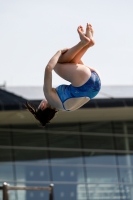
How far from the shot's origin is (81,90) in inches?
428

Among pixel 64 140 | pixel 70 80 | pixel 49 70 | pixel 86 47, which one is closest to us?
pixel 49 70

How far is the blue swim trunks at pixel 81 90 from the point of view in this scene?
35.7 ft

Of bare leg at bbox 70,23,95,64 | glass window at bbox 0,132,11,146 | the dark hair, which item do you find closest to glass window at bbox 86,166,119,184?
glass window at bbox 0,132,11,146

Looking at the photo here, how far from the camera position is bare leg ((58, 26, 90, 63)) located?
10609 millimetres

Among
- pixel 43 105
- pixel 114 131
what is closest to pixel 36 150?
pixel 114 131

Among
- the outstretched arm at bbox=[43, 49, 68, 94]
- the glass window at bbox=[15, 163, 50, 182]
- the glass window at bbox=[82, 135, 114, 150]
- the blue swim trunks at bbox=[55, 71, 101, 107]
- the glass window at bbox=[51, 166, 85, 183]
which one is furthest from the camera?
the glass window at bbox=[82, 135, 114, 150]

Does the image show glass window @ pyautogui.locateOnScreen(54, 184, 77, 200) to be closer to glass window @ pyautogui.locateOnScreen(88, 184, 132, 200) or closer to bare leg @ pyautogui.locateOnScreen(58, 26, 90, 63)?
glass window @ pyautogui.locateOnScreen(88, 184, 132, 200)

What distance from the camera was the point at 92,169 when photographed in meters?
28.7

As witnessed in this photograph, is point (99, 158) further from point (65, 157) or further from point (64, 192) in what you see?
point (64, 192)

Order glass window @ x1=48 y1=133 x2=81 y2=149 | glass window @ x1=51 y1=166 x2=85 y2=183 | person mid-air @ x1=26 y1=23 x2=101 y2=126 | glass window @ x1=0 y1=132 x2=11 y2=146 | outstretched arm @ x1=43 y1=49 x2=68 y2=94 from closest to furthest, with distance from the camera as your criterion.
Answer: outstretched arm @ x1=43 y1=49 x2=68 y2=94 < person mid-air @ x1=26 y1=23 x2=101 y2=126 < glass window @ x1=51 y1=166 x2=85 y2=183 < glass window @ x1=0 y1=132 x2=11 y2=146 < glass window @ x1=48 y1=133 x2=81 y2=149

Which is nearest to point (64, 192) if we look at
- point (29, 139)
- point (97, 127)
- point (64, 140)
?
point (64, 140)

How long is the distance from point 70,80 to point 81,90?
0.19 meters

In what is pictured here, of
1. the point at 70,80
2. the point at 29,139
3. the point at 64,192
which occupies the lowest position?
the point at 70,80

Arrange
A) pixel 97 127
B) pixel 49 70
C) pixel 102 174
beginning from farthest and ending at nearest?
pixel 97 127 → pixel 102 174 → pixel 49 70
